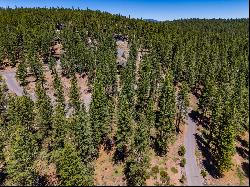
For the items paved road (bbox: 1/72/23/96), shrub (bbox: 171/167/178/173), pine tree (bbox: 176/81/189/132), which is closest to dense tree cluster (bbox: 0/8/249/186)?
pine tree (bbox: 176/81/189/132)

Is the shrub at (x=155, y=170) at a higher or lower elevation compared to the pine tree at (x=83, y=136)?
lower

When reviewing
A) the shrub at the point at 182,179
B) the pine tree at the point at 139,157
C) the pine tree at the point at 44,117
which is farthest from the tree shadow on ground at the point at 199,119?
the pine tree at the point at 44,117

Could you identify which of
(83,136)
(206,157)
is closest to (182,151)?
(206,157)

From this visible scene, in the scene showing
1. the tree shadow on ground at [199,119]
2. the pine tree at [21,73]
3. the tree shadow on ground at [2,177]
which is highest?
the pine tree at [21,73]

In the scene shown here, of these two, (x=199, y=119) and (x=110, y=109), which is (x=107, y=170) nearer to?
(x=110, y=109)

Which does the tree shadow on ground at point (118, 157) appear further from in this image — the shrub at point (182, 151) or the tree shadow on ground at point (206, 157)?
the tree shadow on ground at point (206, 157)

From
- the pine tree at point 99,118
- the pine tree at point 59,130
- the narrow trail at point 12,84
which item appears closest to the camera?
the pine tree at point 59,130
